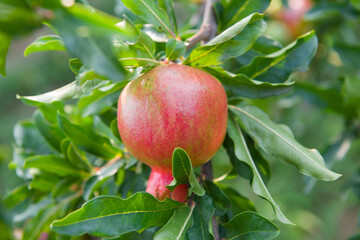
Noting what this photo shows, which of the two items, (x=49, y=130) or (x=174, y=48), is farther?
(x=49, y=130)

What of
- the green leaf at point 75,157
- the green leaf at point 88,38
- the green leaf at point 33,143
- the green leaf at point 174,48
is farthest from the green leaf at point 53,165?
the green leaf at point 88,38

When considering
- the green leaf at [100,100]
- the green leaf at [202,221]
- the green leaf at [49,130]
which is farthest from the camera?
the green leaf at [49,130]

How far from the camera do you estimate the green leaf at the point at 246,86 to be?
645 mm

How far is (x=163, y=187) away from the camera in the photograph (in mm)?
600

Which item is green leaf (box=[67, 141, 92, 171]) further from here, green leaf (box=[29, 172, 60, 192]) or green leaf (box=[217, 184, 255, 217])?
green leaf (box=[217, 184, 255, 217])

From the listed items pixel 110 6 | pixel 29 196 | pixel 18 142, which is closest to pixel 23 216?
pixel 29 196

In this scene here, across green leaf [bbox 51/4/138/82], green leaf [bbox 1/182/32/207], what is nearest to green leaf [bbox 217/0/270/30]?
green leaf [bbox 51/4/138/82]

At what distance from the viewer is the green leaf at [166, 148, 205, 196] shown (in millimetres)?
526

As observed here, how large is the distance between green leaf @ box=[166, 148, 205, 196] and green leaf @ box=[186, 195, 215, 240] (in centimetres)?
5

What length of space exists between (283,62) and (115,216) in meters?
0.41

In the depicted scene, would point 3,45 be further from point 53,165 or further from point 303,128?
point 303,128

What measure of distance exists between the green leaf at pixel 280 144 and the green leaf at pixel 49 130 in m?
0.40

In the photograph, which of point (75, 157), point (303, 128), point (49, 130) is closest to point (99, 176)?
point (75, 157)

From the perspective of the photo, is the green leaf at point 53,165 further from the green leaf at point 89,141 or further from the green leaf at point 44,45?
the green leaf at point 44,45
